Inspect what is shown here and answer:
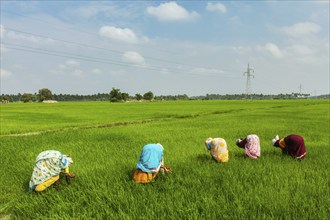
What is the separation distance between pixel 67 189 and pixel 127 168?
49.7 inches

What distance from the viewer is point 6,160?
6.55m

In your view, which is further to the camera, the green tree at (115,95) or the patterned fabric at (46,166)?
the green tree at (115,95)

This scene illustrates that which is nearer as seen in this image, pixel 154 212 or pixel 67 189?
pixel 154 212

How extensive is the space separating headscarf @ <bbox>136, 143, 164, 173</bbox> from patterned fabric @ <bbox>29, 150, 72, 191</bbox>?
120 cm

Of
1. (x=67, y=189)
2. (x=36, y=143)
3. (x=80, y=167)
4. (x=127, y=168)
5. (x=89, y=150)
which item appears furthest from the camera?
(x=36, y=143)

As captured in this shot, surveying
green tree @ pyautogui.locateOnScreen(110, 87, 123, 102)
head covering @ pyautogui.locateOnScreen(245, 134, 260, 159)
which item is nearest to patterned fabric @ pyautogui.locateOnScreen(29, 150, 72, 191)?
head covering @ pyautogui.locateOnScreen(245, 134, 260, 159)

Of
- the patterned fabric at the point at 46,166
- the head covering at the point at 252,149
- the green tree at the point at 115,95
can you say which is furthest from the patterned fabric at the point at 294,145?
the green tree at the point at 115,95

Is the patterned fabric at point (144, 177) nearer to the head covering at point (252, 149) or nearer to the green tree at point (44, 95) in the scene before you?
the head covering at point (252, 149)

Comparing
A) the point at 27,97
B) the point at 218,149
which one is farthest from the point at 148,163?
the point at 27,97

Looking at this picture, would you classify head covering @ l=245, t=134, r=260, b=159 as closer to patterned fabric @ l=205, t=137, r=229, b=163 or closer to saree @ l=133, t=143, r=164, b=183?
patterned fabric @ l=205, t=137, r=229, b=163

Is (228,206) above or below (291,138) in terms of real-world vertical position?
below

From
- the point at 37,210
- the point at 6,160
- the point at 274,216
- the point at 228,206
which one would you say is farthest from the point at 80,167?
the point at 274,216

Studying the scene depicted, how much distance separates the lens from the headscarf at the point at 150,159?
12.9 feet

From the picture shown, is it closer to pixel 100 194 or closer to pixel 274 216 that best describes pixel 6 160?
pixel 100 194
